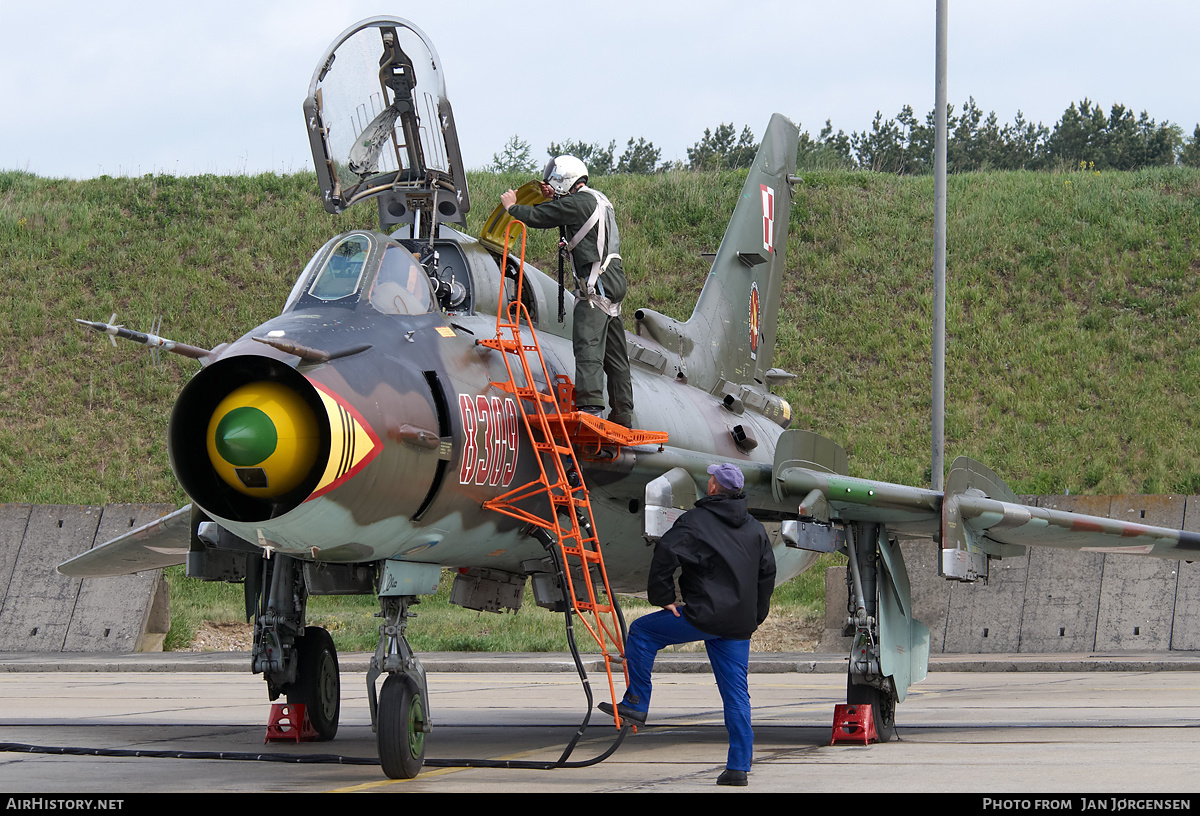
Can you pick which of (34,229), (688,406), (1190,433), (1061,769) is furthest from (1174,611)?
(34,229)

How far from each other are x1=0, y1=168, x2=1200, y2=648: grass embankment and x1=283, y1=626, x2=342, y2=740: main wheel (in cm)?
1385

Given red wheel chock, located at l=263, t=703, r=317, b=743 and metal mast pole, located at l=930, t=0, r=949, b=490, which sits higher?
metal mast pole, located at l=930, t=0, r=949, b=490

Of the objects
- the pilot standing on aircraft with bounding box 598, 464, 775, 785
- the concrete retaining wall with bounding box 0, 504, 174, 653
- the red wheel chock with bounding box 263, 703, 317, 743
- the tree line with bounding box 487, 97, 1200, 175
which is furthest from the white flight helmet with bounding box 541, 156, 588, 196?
the tree line with bounding box 487, 97, 1200, 175

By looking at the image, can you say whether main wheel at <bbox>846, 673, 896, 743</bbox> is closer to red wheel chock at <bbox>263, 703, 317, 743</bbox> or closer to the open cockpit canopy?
red wheel chock at <bbox>263, 703, 317, 743</bbox>

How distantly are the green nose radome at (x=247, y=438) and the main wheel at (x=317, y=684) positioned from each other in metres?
4.34

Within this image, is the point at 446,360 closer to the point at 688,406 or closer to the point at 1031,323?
the point at 688,406

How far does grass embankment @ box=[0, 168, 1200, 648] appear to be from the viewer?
28078 mm

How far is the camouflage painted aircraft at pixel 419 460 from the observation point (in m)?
6.50

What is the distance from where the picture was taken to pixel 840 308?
3153 cm

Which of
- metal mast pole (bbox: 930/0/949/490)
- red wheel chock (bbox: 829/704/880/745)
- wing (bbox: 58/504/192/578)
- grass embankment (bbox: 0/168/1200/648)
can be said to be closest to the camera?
red wheel chock (bbox: 829/704/880/745)

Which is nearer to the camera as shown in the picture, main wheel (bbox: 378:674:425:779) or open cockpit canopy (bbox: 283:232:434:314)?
main wheel (bbox: 378:674:425:779)

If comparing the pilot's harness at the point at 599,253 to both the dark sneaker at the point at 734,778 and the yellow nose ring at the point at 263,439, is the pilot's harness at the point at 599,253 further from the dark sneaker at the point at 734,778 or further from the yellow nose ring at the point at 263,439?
the dark sneaker at the point at 734,778

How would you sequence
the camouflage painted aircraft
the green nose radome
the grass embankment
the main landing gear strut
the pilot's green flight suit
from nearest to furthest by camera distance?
the green nose radome, the camouflage painted aircraft, the pilot's green flight suit, the main landing gear strut, the grass embankment

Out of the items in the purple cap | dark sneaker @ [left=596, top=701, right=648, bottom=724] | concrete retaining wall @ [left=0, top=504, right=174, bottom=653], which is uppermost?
the purple cap
